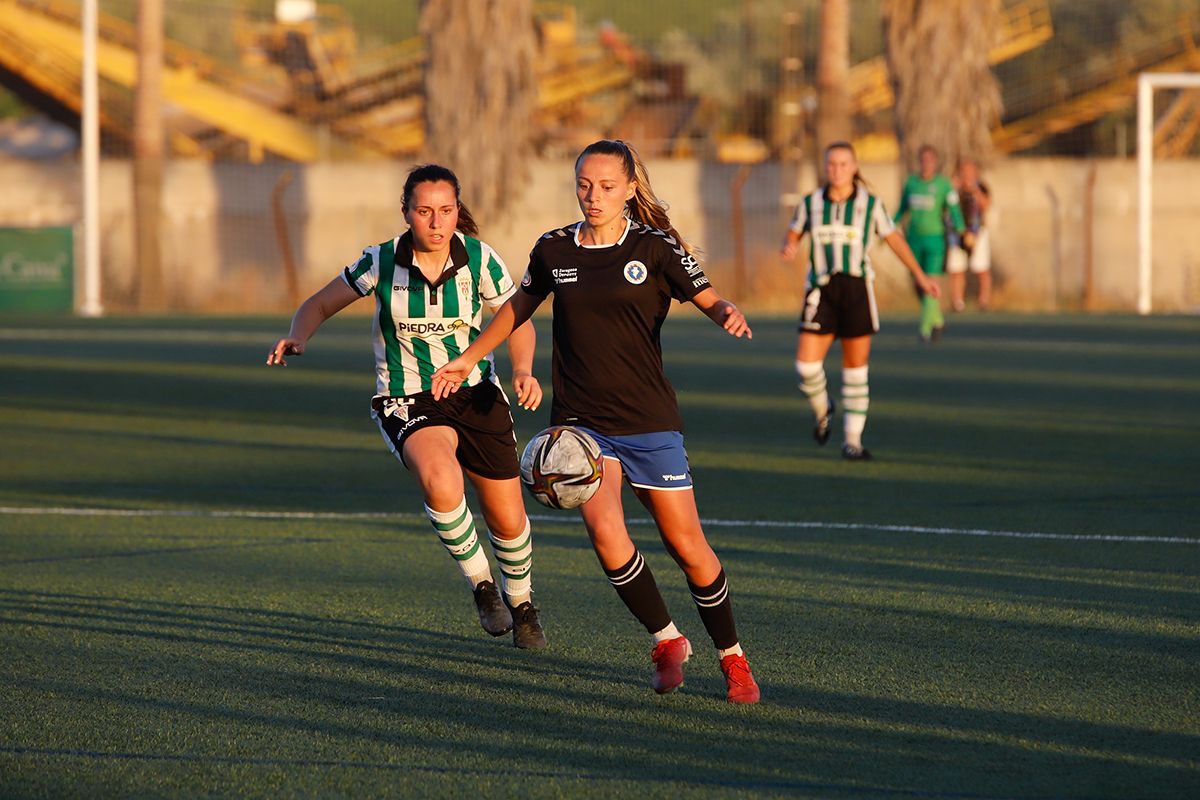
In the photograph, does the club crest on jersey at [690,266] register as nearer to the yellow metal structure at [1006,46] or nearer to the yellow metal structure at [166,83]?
the yellow metal structure at [166,83]

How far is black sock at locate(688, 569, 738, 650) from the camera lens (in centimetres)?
645

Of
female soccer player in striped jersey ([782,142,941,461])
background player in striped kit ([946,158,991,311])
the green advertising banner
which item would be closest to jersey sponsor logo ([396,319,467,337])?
female soccer player in striped jersey ([782,142,941,461])

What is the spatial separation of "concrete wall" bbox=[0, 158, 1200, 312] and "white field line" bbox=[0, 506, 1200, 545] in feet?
83.1

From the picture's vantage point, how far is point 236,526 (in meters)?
10.7

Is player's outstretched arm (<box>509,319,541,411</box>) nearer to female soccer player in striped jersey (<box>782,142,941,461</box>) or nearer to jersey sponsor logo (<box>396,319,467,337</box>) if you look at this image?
jersey sponsor logo (<box>396,319,467,337</box>)

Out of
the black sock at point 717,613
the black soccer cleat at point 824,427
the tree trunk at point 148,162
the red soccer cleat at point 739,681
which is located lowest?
the red soccer cleat at point 739,681

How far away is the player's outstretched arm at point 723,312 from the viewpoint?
6359mm

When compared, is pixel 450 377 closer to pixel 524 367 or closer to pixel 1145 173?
pixel 524 367

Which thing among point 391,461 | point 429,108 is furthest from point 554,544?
point 429,108

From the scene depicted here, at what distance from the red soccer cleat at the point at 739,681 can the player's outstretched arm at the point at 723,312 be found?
3.33 ft

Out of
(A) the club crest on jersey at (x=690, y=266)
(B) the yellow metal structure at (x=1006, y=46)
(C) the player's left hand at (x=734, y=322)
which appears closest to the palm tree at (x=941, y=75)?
(B) the yellow metal structure at (x=1006, y=46)

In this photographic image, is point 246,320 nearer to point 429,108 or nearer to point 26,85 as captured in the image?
point 429,108

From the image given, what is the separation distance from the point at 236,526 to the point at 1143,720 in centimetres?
584

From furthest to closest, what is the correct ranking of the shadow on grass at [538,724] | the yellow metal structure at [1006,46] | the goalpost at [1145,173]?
1. the yellow metal structure at [1006,46]
2. the goalpost at [1145,173]
3. the shadow on grass at [538,724]
